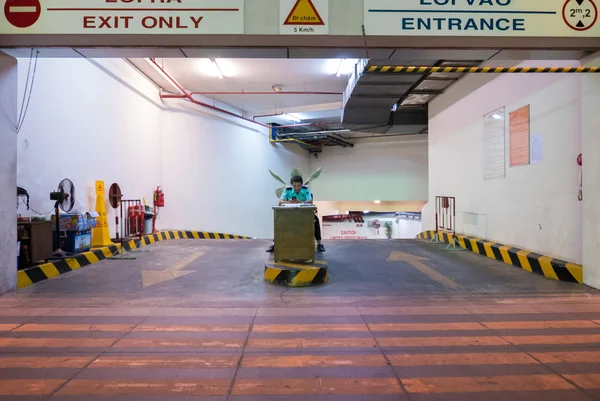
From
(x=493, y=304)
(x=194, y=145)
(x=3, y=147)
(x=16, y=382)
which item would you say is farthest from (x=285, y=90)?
(x=16, y=382)

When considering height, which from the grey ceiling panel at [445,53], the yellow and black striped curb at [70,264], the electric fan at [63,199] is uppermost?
the grey ceiling panel at [445,53]

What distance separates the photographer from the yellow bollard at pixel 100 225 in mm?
7199

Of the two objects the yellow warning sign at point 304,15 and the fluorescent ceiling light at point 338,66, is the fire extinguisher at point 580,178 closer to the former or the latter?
the yellow warning sign at point 304,15

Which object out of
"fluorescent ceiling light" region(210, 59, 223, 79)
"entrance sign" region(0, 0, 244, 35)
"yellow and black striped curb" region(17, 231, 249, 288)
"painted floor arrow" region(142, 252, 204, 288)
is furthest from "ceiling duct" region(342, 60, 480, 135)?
"yellow and black striped curb" region(17, 231, 249, 288)

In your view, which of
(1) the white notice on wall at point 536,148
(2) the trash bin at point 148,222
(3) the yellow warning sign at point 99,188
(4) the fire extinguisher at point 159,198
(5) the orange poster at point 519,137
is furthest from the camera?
(4) the fire extinguisher at point 159,198

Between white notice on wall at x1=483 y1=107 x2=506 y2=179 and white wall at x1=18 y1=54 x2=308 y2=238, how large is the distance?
27.7 feet

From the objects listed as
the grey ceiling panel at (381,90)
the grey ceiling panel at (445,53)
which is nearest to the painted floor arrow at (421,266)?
the grey ceiling panel at (445,53)

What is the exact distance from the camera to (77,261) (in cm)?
607

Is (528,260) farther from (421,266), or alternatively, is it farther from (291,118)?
(291,118)

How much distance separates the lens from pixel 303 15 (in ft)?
14.2

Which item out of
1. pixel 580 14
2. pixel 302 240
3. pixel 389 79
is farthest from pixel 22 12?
pixel 580 14

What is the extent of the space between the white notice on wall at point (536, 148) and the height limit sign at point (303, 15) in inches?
163

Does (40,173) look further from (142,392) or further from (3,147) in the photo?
(142,392)

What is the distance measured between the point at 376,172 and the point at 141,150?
453 inches
